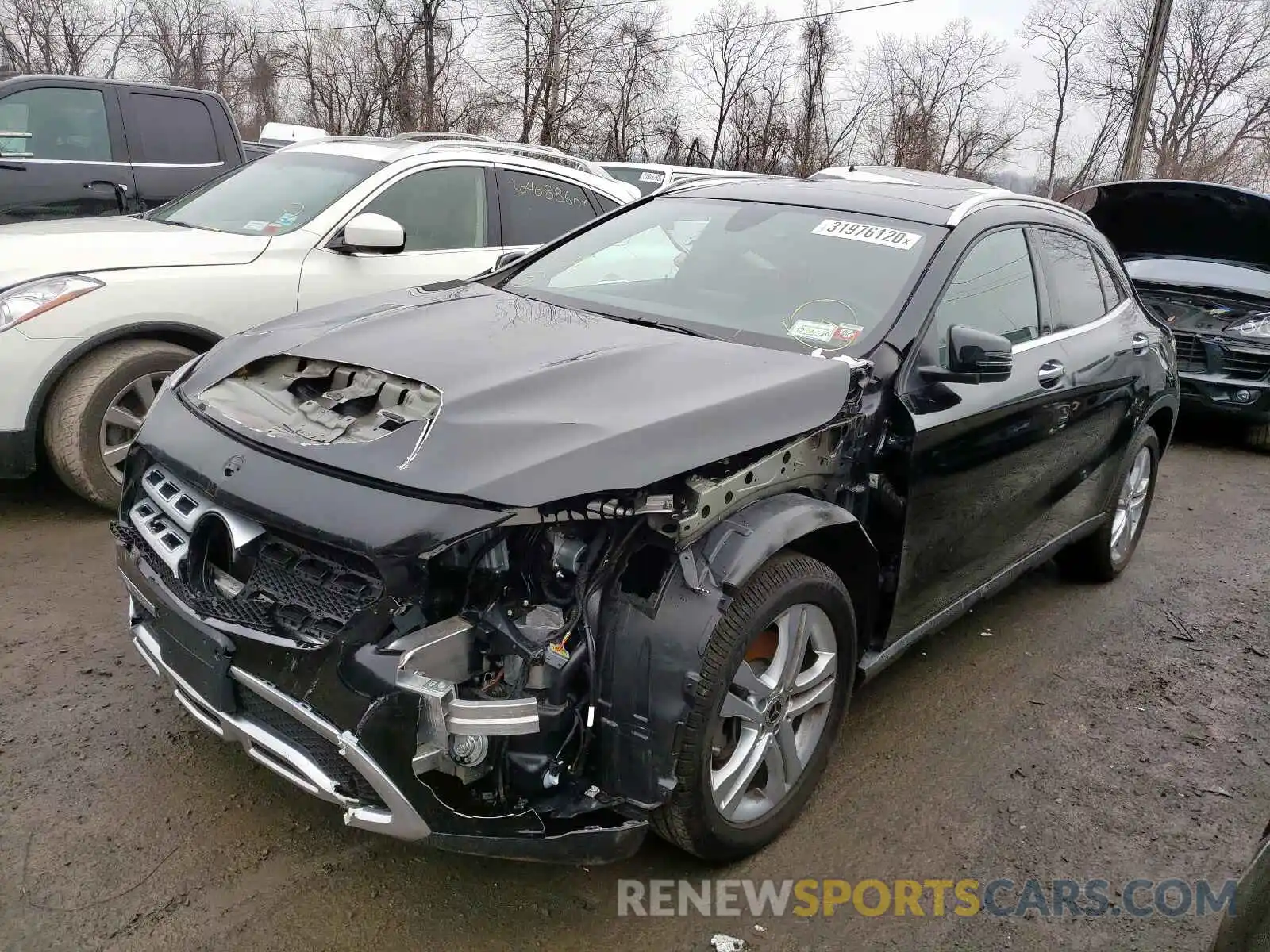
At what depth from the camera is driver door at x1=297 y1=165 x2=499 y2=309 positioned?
16.1 ft

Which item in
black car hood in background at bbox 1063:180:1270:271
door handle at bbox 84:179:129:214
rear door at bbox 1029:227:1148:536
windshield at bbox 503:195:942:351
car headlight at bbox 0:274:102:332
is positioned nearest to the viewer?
windshield at bbox 503:195:942:351

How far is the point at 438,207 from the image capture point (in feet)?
18.0

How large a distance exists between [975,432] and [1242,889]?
1571mm

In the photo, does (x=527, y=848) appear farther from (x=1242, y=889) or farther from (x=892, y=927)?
(x=1242, y=889)

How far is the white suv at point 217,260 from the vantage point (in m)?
4.17

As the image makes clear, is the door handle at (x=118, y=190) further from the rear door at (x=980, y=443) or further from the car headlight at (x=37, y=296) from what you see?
the rear door at (x=980, y=443)

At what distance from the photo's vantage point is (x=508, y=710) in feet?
6.58

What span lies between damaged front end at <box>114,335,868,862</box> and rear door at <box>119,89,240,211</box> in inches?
218

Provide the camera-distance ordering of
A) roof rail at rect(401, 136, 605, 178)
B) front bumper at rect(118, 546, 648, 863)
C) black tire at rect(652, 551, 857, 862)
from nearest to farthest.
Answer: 1. front bumper at rect(118, 546, 648, 863)
2. black tire at rect(652, 551, 857, 862)
3. roof rail at rect(401, 136, 605, 178)

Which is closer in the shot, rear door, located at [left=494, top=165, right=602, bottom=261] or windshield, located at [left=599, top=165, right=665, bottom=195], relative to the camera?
rear door, located at [left=494, top=165, right=602, bottom=261]

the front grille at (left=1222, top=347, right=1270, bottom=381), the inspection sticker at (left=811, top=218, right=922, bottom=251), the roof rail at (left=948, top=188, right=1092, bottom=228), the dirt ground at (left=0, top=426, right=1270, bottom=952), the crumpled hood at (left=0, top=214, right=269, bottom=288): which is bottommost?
the dirt ground at (left=0, top=426, right=1270, bottom=952)

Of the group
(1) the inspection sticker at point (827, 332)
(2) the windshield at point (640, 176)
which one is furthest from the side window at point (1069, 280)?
(2) the windshield at point (640, 176)

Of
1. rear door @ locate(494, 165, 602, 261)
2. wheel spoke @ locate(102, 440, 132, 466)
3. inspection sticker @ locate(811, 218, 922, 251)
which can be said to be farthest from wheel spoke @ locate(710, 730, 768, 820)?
rear door @ locate(494, 165, 602, 261)

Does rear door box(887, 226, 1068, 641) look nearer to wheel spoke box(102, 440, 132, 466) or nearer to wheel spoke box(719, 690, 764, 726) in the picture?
wheel spoke box(719, 690, 764, 726)
